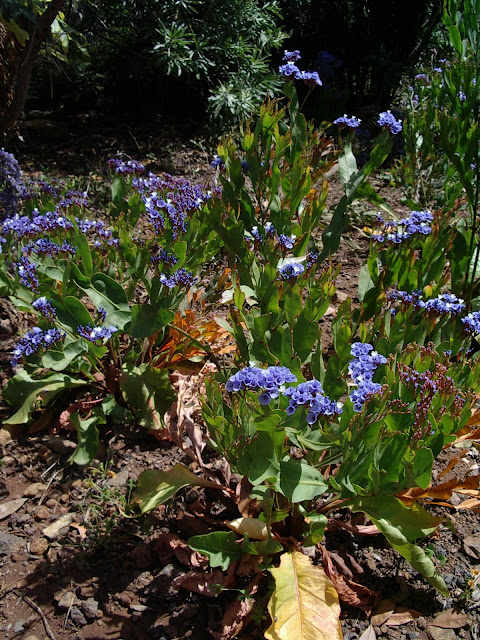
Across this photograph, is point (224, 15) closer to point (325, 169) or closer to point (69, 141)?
point (69, 141)

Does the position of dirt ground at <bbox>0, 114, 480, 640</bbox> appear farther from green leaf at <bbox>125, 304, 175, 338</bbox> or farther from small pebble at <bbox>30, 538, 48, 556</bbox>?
green leaf at <bbox>125, 304, 175, 338</bbox>

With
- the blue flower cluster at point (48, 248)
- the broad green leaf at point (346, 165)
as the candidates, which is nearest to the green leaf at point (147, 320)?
the blue flower cluster at point (48, 248)

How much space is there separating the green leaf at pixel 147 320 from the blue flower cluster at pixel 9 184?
122 cm

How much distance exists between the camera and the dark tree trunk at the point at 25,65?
3.64 m

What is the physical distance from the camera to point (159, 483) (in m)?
1.87

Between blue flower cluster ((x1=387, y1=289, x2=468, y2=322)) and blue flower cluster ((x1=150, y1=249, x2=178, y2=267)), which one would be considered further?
blue flower cluster ((x1=150, y1=249, x2=178, y2=267))

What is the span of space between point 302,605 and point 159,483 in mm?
585

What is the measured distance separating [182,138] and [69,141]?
1042 millimetres

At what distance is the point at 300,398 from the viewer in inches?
57.9

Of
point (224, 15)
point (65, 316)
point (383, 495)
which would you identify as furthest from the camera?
point (224, 15)

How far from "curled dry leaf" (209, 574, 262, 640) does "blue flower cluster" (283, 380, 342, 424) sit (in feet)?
2.08

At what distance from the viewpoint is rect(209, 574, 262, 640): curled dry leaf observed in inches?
65.1

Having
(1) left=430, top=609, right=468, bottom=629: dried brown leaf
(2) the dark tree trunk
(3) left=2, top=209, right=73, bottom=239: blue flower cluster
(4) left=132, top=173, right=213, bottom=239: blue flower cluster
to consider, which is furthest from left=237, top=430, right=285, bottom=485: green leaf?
(2) the dark tree trunk

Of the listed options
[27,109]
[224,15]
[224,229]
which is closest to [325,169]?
[224,229]
